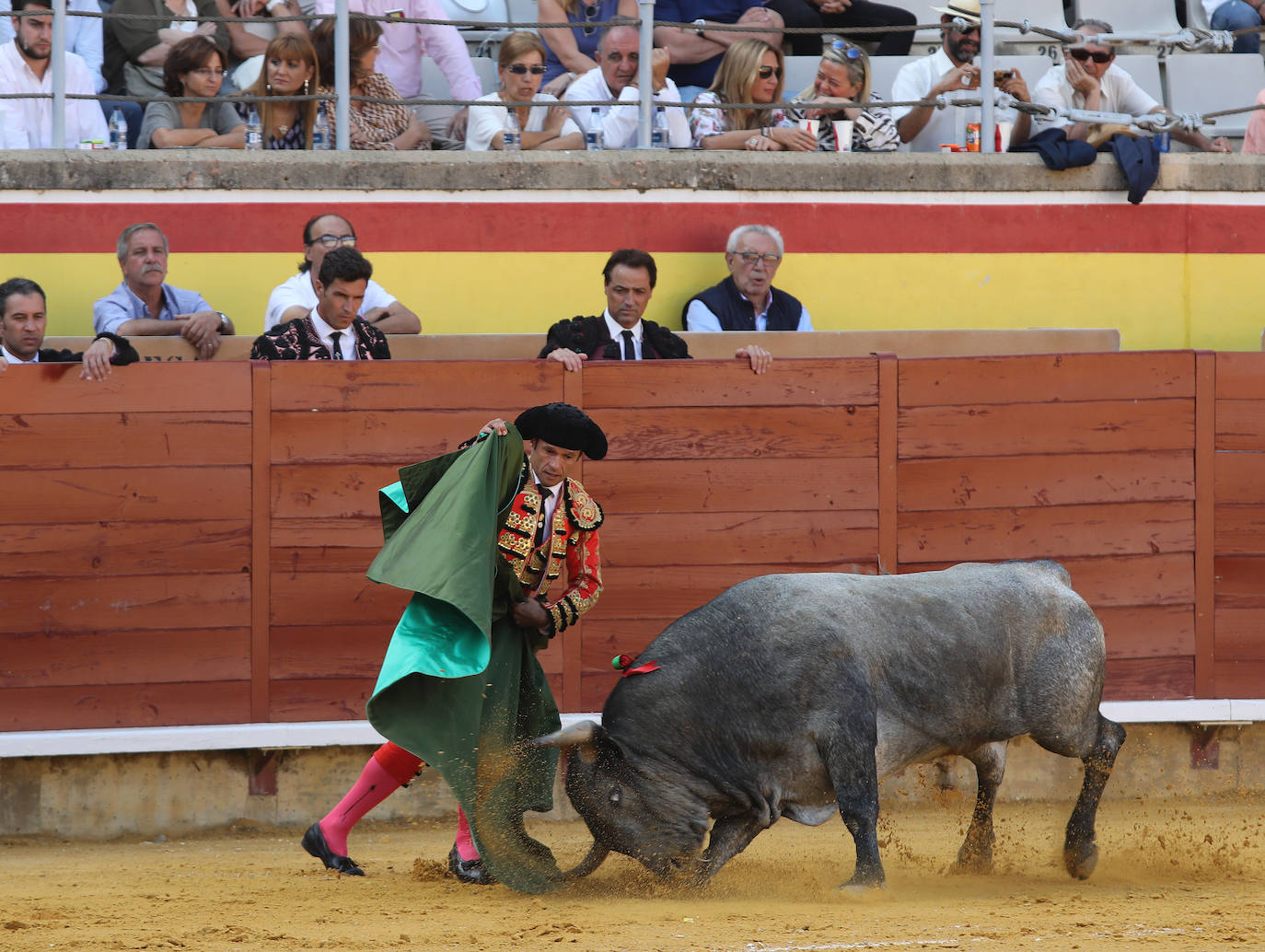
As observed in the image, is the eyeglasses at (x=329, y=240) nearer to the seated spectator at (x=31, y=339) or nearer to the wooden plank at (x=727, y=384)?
the seated spectator at (x=31, y=339)

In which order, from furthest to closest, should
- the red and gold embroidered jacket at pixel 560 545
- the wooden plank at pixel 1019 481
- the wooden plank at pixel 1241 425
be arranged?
the wooden plank at pixel 1241 425 < the wooden plank at pixel 1019 481 < the red and gold embroidered jacket at pixel 560 545

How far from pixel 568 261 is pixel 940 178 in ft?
5.37

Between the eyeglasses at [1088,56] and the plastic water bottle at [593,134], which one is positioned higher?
the eyeglasses at [1088,56]

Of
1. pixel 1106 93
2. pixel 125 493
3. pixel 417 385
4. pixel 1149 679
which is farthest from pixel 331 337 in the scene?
pixel 1106 93

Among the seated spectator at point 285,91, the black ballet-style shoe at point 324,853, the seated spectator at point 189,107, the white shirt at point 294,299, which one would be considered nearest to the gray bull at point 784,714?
the black ballet-style shoe at point 324,853

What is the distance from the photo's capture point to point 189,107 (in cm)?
686

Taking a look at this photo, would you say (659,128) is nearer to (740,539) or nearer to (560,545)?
(740,539)

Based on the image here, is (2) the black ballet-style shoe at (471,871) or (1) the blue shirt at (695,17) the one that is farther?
(1) the blue shirt at (695,17)

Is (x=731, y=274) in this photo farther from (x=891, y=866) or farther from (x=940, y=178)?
(x=891, y=866)

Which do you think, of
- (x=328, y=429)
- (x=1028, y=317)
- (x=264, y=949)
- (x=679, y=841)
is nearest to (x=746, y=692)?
(x=679, y=841)

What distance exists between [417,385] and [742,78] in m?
2.43

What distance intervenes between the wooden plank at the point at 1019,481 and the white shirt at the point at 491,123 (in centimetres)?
231

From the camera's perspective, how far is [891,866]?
15.9 feet

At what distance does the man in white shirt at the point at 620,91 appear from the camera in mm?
7148
